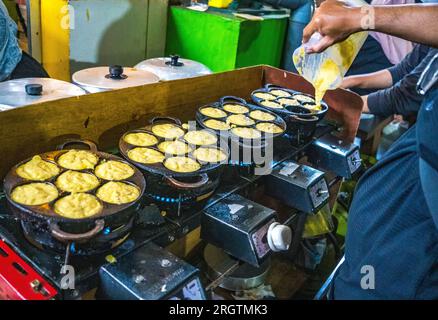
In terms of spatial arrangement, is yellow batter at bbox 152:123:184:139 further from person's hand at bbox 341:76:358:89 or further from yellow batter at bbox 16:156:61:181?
person's hand at bbox 341:76:358:89

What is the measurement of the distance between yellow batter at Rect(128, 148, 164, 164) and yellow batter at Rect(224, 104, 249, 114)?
77 cm

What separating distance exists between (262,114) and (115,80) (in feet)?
3.10

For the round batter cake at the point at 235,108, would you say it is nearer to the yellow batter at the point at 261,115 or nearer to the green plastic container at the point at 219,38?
the yellow batter at the point at 261,115

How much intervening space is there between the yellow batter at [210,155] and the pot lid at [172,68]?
3.30 ft

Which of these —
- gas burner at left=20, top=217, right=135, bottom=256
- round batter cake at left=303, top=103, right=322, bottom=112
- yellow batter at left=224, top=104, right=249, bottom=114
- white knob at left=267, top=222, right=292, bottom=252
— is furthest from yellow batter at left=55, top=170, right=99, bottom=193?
round batter cake at left=303, top=103, right=322, bottom=112

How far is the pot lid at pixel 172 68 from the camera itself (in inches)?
107

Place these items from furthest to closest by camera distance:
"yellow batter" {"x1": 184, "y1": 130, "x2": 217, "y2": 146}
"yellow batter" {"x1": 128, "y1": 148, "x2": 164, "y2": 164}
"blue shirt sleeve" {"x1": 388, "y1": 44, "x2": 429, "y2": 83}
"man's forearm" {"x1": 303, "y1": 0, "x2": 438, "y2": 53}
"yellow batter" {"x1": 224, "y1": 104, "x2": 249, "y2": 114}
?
"blue shirt sleeve" {"x1": 388, "y1": 44, "x2": 429, "y2": 83} → "yellow batter" {"x1": 224, "y1": 104, "x2": 249, "y2": 114} → "yellow batter" {"x1": 184, "y1": 130, "x2": 217, "y2": 146} → "yellow batter" {"x1": 128, "y1": 148, "x2": 164, "y2": 164} → "man's forearm" {"x1": 303, "y1": 0, "x2": 438, "y2": 53}

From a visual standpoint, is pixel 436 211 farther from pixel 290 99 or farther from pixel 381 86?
pixel 381 86

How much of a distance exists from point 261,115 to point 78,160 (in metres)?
Result: 1.19

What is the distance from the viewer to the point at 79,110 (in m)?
1.77

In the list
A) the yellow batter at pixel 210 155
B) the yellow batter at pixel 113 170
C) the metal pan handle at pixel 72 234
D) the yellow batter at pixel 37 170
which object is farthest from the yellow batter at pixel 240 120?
the metal pan handle at pixel 72 234

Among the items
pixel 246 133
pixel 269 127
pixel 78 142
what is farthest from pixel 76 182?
pixel 269 127

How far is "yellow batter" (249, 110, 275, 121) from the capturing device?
91.7 inches
